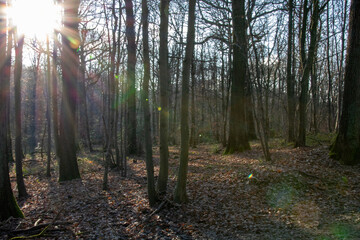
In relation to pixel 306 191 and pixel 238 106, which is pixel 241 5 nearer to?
pixel 238 106

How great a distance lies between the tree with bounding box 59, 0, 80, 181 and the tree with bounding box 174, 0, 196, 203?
19.0ft

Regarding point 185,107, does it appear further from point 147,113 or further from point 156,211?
point 156,211

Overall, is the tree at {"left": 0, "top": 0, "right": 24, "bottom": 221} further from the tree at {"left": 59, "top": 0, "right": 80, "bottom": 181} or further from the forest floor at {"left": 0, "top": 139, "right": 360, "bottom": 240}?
the tree at {"left": 59, "top": 0, "right": 80, "bottom": 181}

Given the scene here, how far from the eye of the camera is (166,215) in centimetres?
607

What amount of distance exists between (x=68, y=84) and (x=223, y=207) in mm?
7617

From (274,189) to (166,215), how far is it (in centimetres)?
311

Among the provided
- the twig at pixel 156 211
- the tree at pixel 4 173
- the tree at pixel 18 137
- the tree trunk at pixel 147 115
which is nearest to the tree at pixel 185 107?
the twig at pixel 156 211

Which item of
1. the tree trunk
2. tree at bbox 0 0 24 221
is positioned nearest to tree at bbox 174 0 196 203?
the tree trunk

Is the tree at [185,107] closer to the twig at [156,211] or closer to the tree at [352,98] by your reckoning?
the twig at [156,211]

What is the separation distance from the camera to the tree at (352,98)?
25.8 ft

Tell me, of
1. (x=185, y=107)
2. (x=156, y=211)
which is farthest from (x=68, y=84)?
(x=156, y=211)

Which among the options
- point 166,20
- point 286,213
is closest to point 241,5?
point 166,20

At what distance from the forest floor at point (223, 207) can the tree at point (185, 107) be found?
0.43 metres

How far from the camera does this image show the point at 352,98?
316 inches
